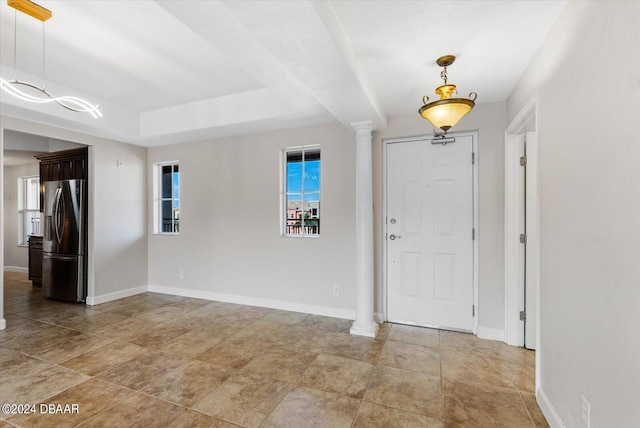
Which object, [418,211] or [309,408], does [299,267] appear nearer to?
[418,211]

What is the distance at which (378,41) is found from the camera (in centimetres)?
209

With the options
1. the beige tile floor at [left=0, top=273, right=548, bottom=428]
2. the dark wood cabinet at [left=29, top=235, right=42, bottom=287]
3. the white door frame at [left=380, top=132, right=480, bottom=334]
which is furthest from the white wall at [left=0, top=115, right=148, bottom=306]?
the white door frame at [left=380, top=132, right=480, bottom=334]

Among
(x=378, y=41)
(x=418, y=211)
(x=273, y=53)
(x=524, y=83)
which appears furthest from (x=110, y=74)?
(x=524, y=83)

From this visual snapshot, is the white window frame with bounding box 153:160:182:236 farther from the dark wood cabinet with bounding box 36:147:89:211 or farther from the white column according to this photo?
the white column

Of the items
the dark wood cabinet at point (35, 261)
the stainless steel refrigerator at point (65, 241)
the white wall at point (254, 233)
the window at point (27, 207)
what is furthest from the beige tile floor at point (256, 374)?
the window at point (27, 207)

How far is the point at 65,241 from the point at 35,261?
71.6 inches

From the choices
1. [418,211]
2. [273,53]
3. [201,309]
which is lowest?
[201,309]

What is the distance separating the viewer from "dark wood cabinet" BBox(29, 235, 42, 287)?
5.43m

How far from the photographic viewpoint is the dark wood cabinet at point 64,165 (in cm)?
443

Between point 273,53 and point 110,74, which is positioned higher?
point 110,74

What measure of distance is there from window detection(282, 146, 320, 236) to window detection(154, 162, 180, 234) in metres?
2.18

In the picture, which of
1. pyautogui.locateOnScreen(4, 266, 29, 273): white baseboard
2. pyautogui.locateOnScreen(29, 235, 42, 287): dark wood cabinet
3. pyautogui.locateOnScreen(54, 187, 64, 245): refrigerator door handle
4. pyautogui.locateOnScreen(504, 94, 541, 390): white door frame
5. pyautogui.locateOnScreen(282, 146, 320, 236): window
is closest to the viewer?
pyautogui.locateOnScreen(504, 94, 541, 390): white door frame

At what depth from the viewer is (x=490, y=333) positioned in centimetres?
315

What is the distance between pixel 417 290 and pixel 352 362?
51.0 inches
